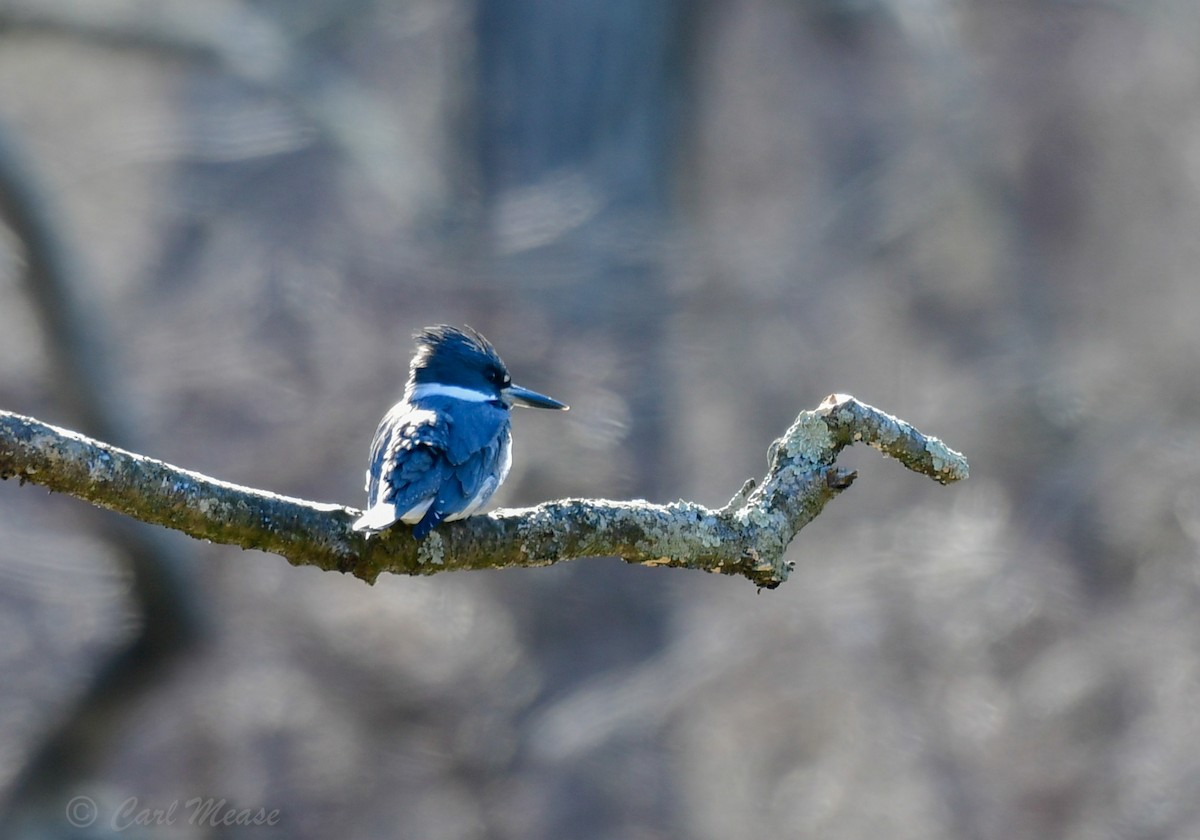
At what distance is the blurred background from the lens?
5695mm

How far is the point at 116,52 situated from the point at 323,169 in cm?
128

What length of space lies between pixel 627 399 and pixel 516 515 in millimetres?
4267

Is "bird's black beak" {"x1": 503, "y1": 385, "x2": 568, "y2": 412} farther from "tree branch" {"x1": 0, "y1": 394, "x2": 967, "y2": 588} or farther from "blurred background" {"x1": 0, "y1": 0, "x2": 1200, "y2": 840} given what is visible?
"blurred background" {"x1": 0, "y1": 0, "x2": 1200, "y2": 840}

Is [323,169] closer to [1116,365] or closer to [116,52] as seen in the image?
[116,52]

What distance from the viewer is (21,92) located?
835 cm

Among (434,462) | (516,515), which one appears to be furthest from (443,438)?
(516,515)

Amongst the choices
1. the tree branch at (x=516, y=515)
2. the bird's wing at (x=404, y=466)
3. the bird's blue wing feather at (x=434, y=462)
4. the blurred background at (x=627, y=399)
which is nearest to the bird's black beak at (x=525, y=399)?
the bird's blue wing feather at (x=434, y=462)

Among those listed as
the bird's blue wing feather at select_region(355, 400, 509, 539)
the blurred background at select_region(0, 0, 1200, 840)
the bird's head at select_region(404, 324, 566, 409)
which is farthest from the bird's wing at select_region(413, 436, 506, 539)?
the blurred background at select_region(0, 0, 1200, 840)

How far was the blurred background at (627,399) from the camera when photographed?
5695 millimetres

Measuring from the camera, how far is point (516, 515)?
83.4 inches

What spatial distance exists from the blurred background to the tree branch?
3.35 metres

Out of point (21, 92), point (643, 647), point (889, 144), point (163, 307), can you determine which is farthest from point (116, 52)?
point (889, 144)

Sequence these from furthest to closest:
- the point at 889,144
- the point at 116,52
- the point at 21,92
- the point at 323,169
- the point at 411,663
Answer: the point at 21,92, the point at 889,144, the point at 323,169, the point at 116,52, the point at 411,663

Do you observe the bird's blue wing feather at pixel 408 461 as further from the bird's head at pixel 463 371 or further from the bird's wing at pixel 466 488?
the bird's head at pixel 463 371
